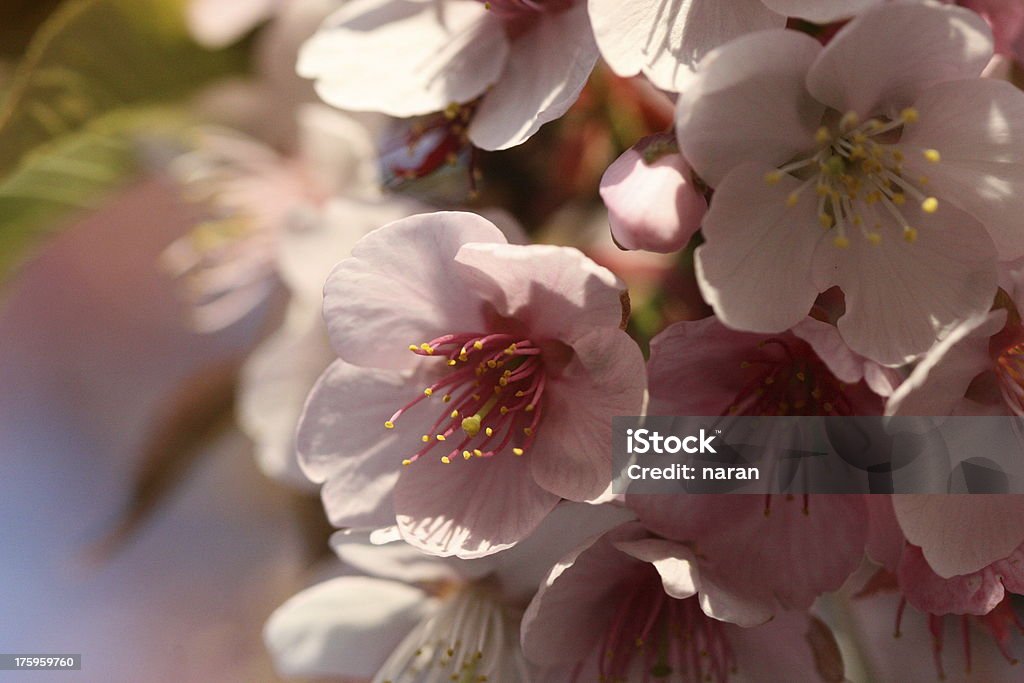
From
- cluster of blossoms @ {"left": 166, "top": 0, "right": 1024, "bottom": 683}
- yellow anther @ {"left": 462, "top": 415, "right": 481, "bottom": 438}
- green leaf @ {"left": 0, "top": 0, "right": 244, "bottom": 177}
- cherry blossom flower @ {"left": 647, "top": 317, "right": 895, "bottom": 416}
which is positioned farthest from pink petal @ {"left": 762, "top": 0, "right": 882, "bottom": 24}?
green leaf @ {"left": 0, "top": 0, "right": 244, "bottom": 177}

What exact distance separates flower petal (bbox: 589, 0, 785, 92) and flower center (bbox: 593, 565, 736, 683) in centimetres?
26

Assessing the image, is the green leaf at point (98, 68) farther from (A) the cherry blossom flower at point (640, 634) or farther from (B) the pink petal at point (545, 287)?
(A) the cherry blossom flower at point (640, 634)

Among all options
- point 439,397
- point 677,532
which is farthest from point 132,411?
point 677,532

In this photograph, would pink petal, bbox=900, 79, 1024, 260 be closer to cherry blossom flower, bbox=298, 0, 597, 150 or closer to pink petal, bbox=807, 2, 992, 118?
pink petal, bbox=807, 2, 992, 118

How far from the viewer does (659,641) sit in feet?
1.68

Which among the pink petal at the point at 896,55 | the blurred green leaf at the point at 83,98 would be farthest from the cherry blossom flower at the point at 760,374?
the blurred green leaf at the point at 83,98

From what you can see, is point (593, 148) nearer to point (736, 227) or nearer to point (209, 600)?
point (736, 227)

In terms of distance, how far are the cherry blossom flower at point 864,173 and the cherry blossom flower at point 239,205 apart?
14.9 inches

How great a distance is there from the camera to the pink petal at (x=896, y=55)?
375 mm

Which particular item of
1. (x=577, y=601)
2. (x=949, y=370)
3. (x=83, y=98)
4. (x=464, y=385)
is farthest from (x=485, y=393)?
(x=83, y=98)

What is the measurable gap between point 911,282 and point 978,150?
6cm

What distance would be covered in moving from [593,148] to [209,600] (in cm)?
49

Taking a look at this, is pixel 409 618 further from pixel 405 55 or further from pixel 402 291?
pixel 405 55

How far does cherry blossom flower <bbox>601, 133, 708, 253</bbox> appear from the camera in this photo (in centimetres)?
39
